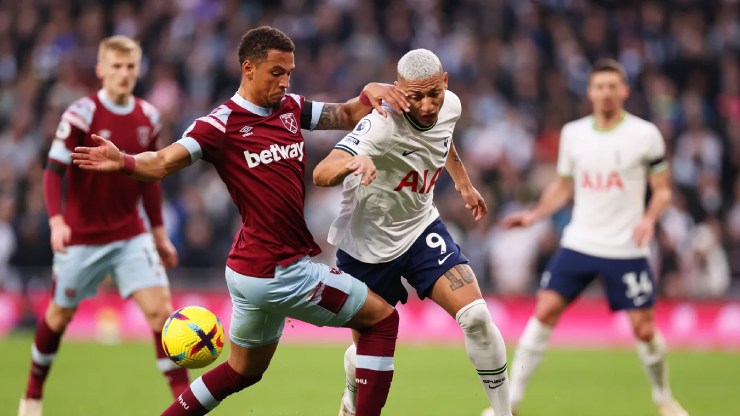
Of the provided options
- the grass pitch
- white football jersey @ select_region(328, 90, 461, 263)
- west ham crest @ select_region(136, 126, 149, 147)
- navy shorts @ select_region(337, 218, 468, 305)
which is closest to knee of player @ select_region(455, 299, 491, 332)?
navy shorts @ select_region(337, 218, 468, 305)

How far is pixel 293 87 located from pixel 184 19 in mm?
3105

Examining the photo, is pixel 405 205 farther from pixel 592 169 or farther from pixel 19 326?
pixel 19 326

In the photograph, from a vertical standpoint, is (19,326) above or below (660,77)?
below

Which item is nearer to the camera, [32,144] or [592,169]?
[592,169]

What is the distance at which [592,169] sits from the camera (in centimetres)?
976

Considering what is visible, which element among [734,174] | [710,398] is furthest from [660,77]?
[710,398]

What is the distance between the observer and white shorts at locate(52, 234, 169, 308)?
8.70 m

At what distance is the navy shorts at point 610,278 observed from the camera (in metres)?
Answer: 9.43

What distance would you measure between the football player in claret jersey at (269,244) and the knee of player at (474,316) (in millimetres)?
489

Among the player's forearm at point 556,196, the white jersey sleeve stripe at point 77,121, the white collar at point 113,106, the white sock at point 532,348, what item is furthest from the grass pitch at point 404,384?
the white collar at point 113,106

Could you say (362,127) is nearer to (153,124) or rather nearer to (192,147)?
(192,147)

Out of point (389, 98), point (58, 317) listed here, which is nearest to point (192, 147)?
point (389, 98)

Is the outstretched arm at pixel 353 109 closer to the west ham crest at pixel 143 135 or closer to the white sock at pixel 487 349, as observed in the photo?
the white sock at pixel 487 349

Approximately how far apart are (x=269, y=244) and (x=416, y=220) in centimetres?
129
